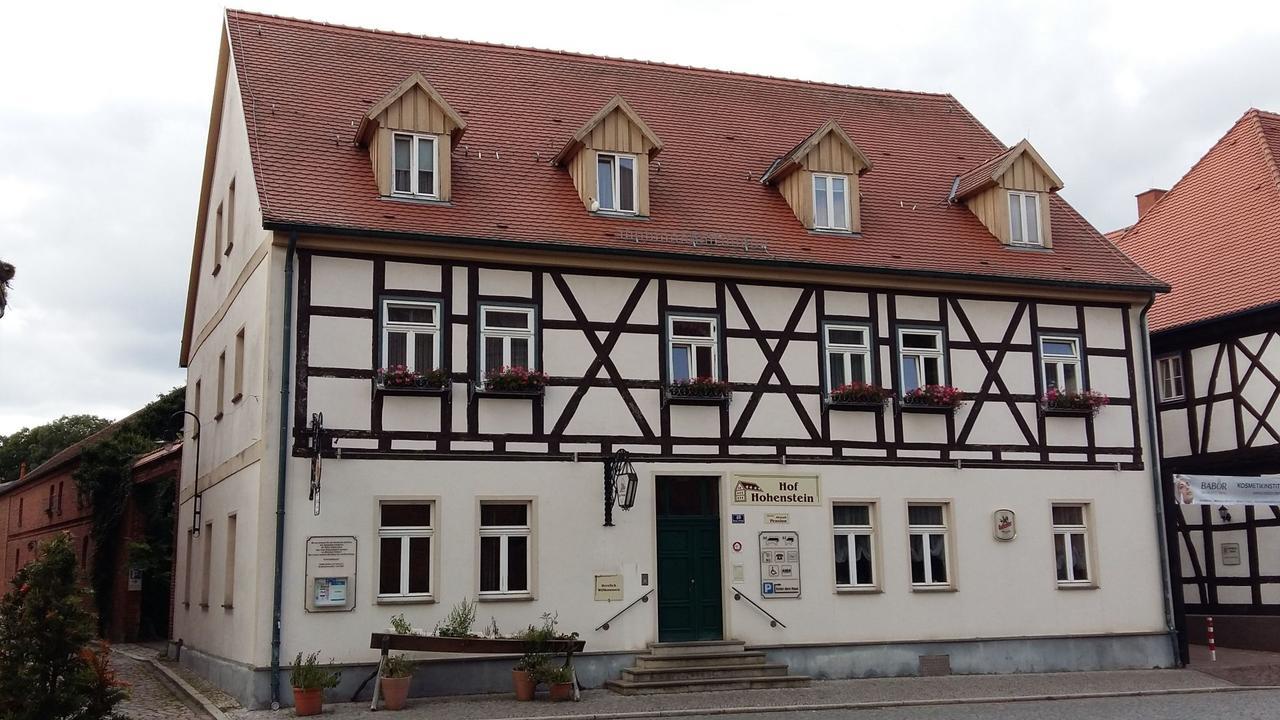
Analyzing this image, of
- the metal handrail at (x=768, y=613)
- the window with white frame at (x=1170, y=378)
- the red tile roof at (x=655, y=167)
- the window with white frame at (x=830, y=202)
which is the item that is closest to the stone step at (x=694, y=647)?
the metal handrail at (x=768, y=613)

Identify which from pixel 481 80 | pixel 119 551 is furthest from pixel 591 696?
pixel 119 551

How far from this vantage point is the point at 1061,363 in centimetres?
2173

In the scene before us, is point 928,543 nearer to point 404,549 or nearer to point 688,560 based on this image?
point 688,560

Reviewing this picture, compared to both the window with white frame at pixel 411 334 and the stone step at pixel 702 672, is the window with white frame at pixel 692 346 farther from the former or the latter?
the stone step at pixel 702 672

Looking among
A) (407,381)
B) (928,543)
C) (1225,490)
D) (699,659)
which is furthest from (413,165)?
(1225,490)

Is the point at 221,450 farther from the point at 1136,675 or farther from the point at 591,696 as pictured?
the point at 1136,675

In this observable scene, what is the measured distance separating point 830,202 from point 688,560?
6.47m

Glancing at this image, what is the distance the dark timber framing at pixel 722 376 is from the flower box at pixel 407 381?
17cm

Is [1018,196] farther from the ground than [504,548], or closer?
farther from the ground

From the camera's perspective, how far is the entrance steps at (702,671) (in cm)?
1770

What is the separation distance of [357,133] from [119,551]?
15371mm

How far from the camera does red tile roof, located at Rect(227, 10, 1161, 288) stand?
19016 millimetres

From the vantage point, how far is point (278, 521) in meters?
16.9

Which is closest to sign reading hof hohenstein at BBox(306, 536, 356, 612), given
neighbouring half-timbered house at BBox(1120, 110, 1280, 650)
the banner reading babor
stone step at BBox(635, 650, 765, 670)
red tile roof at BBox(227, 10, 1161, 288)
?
stone step at BBox(635, 650, 765, 670)
